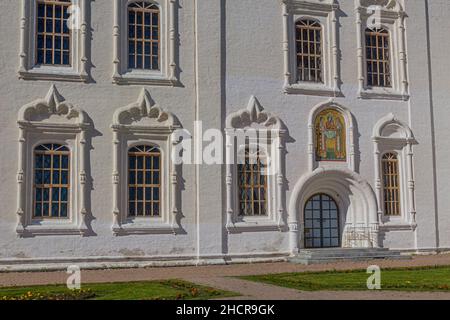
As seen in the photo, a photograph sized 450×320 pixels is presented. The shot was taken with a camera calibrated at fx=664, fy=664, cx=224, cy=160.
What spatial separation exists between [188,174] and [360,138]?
231 inches

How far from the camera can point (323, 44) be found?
21219 mm

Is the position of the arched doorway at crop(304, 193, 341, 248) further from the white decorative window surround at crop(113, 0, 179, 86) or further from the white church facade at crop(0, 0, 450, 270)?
the white decorative window surround at crop(113, 0, 179, 86)

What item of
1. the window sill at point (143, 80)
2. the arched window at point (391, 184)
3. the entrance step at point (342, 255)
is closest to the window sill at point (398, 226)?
the arched window at point (391, 184)

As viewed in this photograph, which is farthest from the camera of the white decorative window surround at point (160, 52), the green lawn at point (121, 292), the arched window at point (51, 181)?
the white decorative window surround at point (160, 52)

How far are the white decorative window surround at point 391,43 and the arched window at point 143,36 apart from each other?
6.62 m

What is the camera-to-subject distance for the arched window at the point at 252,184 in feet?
65.2

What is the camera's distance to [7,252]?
1759cm

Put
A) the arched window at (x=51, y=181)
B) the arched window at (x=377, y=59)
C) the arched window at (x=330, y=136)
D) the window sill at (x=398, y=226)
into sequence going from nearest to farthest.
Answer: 1. the arched window at (x=51, y=181)
2. the arched window at (x=330, y=136)
3. the window sill at (x=398, y=226)
4. the arched window at (x=377, y=59)

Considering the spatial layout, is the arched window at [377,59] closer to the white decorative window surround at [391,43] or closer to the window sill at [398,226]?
the white decorative window surround at [391,43]

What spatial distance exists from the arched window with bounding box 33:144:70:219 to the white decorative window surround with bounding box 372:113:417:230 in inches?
380

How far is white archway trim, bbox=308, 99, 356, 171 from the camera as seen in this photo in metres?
20.6
